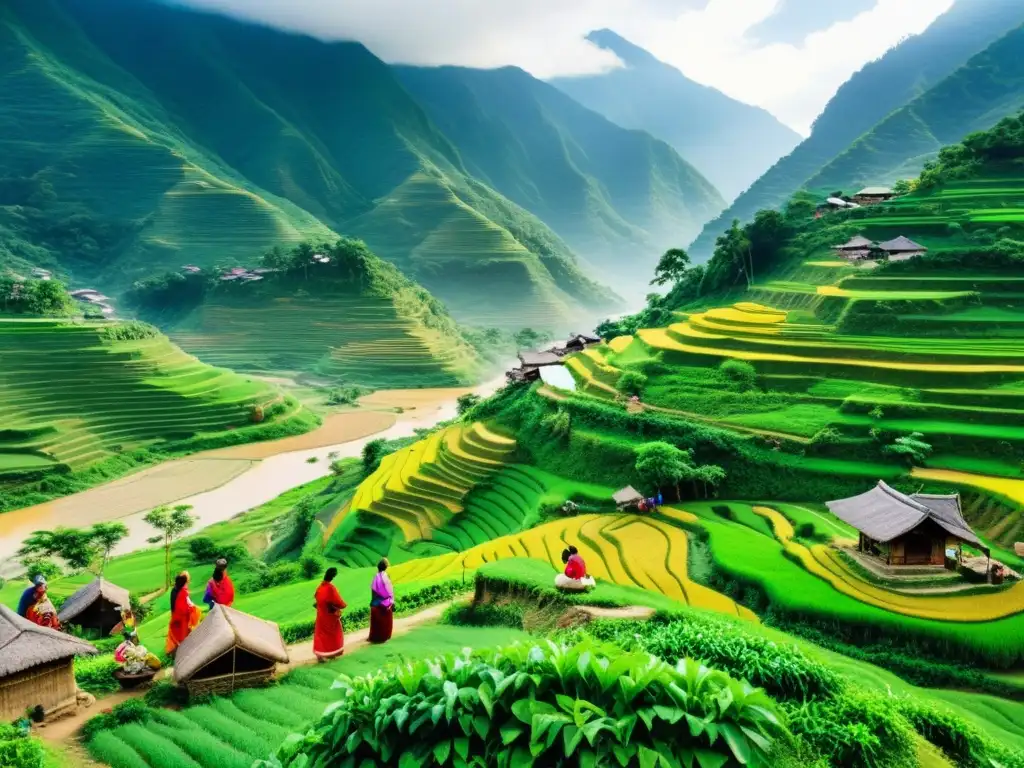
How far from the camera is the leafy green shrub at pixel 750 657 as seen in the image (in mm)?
6117

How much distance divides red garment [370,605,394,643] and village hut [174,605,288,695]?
155cm

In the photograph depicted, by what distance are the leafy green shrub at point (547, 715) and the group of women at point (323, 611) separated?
407 cm

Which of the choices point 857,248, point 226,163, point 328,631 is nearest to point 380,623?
point 328,631

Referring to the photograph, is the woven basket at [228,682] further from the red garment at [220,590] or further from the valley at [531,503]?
the red garment at [220,590]

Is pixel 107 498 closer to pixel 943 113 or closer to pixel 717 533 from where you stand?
pixel 717 533

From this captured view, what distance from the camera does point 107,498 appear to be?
1300 inches

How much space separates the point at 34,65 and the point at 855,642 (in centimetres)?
11569

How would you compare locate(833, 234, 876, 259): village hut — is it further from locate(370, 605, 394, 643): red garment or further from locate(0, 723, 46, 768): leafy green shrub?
locate(0, 723, 46, 768): leafy green shrub

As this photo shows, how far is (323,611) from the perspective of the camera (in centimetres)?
941

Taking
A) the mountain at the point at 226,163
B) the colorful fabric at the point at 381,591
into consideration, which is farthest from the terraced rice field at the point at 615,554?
the mountain at the point at 226,163

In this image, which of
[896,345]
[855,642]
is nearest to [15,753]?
[855,642]

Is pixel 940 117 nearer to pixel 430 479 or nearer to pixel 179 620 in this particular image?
pixel 430 479

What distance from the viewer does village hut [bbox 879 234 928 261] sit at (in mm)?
31172

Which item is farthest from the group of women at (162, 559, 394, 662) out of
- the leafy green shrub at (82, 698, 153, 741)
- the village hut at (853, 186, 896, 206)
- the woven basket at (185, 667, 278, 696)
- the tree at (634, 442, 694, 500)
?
the village hut at (853, 186, 896, 206)
